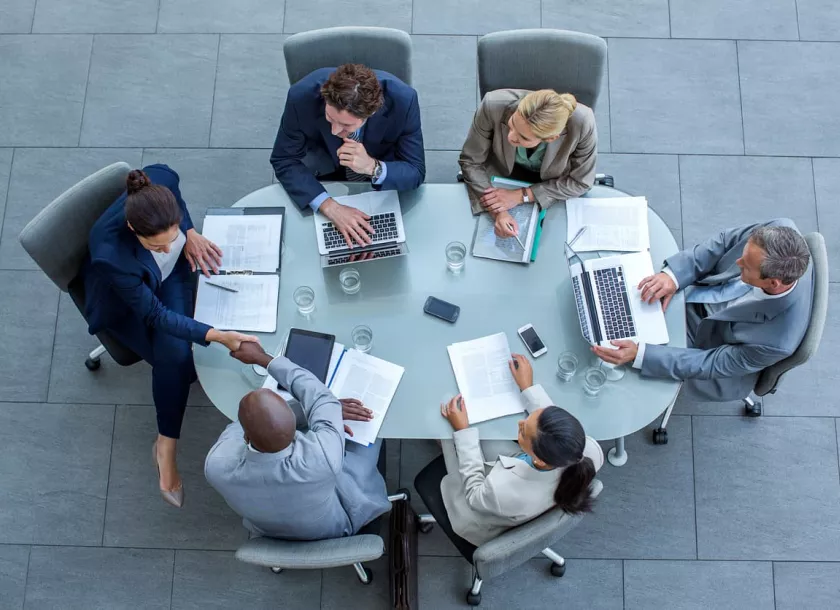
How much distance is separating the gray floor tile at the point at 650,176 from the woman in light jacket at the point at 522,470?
4.83 ft

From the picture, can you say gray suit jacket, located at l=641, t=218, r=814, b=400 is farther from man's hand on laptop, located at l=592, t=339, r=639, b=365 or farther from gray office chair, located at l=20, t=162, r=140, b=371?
gray office chair, located at l=20, t=162, r=140, b=371

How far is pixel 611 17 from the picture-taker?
3584 mm

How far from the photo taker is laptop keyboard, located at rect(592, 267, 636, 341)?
2.38 meters

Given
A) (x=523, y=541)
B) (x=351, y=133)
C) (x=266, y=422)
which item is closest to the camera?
(x=266, y=422)

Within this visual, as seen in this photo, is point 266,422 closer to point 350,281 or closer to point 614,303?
point 350,281

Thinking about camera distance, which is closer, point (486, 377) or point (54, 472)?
point (486, 377)

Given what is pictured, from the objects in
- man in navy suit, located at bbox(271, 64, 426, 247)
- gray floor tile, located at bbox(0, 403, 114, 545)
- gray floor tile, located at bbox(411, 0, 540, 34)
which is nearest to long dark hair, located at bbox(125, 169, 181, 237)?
man in navy suit, located at bbox(271, 64, 426, 247)

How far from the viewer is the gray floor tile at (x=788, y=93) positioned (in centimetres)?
343

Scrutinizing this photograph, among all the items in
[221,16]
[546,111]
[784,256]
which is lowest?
[784,256]

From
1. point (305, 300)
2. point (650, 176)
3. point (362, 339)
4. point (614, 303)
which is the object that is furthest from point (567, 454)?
point (650, 176)

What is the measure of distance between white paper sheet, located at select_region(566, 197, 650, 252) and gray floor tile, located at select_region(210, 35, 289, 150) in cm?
165

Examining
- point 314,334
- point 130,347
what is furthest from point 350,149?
point 130,347

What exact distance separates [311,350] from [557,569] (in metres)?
1.44

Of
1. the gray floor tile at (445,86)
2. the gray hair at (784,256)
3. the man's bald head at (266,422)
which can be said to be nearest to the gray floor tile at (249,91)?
the gray floor tile at (445,86)
